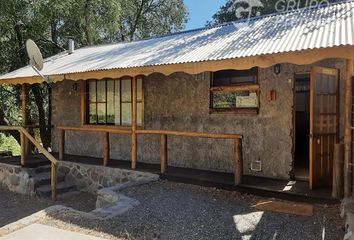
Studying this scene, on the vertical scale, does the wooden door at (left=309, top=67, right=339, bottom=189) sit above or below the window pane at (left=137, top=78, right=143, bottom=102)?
below

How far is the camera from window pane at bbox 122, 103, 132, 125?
10.4 m

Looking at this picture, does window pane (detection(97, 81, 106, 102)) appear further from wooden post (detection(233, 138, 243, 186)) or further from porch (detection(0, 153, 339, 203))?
wooden post (detection(233, 138, 243, 186))

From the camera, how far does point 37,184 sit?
963 cm

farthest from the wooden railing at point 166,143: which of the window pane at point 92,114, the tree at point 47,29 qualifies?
the tree at point 47,29

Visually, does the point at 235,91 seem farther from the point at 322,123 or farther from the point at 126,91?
the point at 126,91

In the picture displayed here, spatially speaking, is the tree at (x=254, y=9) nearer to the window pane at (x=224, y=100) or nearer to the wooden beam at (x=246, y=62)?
the window pane at (x=224, y=100)

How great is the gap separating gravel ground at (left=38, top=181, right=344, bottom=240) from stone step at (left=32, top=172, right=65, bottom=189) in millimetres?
3657

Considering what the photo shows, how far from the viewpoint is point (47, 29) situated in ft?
51.7

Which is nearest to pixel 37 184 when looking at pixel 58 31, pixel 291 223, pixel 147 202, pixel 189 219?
pixel 147 202

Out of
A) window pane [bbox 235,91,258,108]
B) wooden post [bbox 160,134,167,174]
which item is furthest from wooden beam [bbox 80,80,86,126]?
window pane [bbox 235,91,258,108]

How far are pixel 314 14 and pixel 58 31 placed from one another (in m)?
12.2

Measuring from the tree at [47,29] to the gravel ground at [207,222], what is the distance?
7022mm

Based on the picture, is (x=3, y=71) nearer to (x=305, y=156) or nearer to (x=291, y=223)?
(x=305, y=156)

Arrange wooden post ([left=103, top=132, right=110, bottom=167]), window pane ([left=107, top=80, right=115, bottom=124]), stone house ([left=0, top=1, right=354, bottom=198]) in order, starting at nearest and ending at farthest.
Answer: stone house ([left=0, top=1, right=354, bottom=198]) → wooden post ([left=103, top=132, right=110, bottom=167]) → window pane ([left=107, top=80, right=115, bottom=124])
